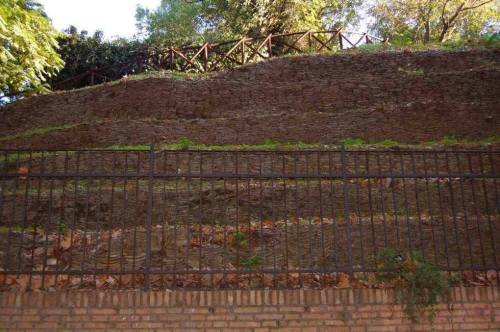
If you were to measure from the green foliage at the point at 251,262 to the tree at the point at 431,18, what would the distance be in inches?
752

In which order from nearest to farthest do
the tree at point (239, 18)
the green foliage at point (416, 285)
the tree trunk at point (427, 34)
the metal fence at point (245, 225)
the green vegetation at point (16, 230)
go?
the green foliage at point (416, 285) < the metal fence at point (245, 225) < the green vegetation at point (16, 230) < the tree at point (239, 18) < the tree trunk at point (427, 34)

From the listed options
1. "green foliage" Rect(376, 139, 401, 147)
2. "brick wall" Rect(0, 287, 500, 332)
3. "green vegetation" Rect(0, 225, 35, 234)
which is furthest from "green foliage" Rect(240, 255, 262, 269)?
"green foliage" Rect(376, 139, 401, 147)

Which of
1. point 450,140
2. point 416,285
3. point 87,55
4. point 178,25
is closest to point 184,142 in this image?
point 450,140

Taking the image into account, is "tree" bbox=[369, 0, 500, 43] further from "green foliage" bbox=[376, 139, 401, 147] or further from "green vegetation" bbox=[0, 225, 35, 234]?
"green vegetation" bbox=[0, 225, 35, 234]

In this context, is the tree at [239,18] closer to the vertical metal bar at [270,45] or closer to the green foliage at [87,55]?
the vertical metal bar at [270,45]

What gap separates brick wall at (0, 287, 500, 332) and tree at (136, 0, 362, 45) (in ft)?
55.0

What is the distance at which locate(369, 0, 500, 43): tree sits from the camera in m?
22.0

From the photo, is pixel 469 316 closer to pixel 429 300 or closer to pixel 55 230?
pixel 429 300

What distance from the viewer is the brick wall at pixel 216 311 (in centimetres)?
492

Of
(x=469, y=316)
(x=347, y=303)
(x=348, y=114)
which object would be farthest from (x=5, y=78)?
(x=469, y=316)

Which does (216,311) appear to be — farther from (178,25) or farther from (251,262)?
(178,25)

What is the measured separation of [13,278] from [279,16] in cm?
1703

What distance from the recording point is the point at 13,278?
5707mm

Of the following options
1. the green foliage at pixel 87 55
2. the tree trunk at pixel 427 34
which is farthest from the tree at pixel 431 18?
the green foliage at pixel 87 55
